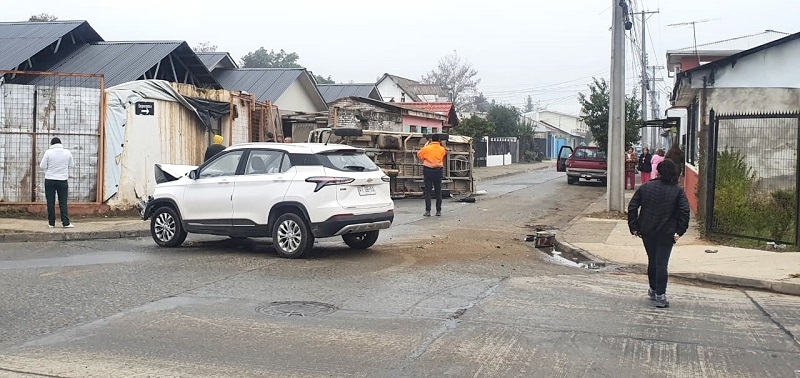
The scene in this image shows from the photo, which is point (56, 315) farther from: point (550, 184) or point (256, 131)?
point (550, 184)

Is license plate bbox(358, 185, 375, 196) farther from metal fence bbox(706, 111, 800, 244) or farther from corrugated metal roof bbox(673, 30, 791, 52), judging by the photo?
corrugated metal roof bbox(673, 30, 791, 52)

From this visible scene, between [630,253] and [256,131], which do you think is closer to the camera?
[630,253]

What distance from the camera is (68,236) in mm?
13562

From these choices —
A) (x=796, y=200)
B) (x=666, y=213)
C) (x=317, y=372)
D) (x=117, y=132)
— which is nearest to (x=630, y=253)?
(x=796, y=200)

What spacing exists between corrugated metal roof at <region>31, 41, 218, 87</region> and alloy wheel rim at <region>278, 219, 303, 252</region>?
43.0ft

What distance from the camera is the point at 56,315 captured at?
7379mm

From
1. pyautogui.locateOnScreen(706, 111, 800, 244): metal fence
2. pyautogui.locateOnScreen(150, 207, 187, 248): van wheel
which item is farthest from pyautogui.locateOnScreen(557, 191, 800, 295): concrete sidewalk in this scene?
pyautogui.locateOnScreen(150, 207, 187, 248): van wheel

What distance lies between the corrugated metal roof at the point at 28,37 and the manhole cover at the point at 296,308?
17.2 metres

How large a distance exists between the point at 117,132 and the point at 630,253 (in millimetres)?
10899

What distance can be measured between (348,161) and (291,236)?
1.40 metres

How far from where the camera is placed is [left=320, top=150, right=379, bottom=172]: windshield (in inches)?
438

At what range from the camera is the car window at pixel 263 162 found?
1130 cm

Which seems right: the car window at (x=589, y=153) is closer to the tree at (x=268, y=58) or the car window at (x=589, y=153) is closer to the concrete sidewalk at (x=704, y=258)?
the concrete sidewalk at (x=704, y=258)

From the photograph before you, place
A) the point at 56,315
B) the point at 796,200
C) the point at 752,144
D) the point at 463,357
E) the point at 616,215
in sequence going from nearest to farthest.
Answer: the point at 463,357
the point at 56,315
the point at 796,200
the point at 752,144
the point at 616,215
